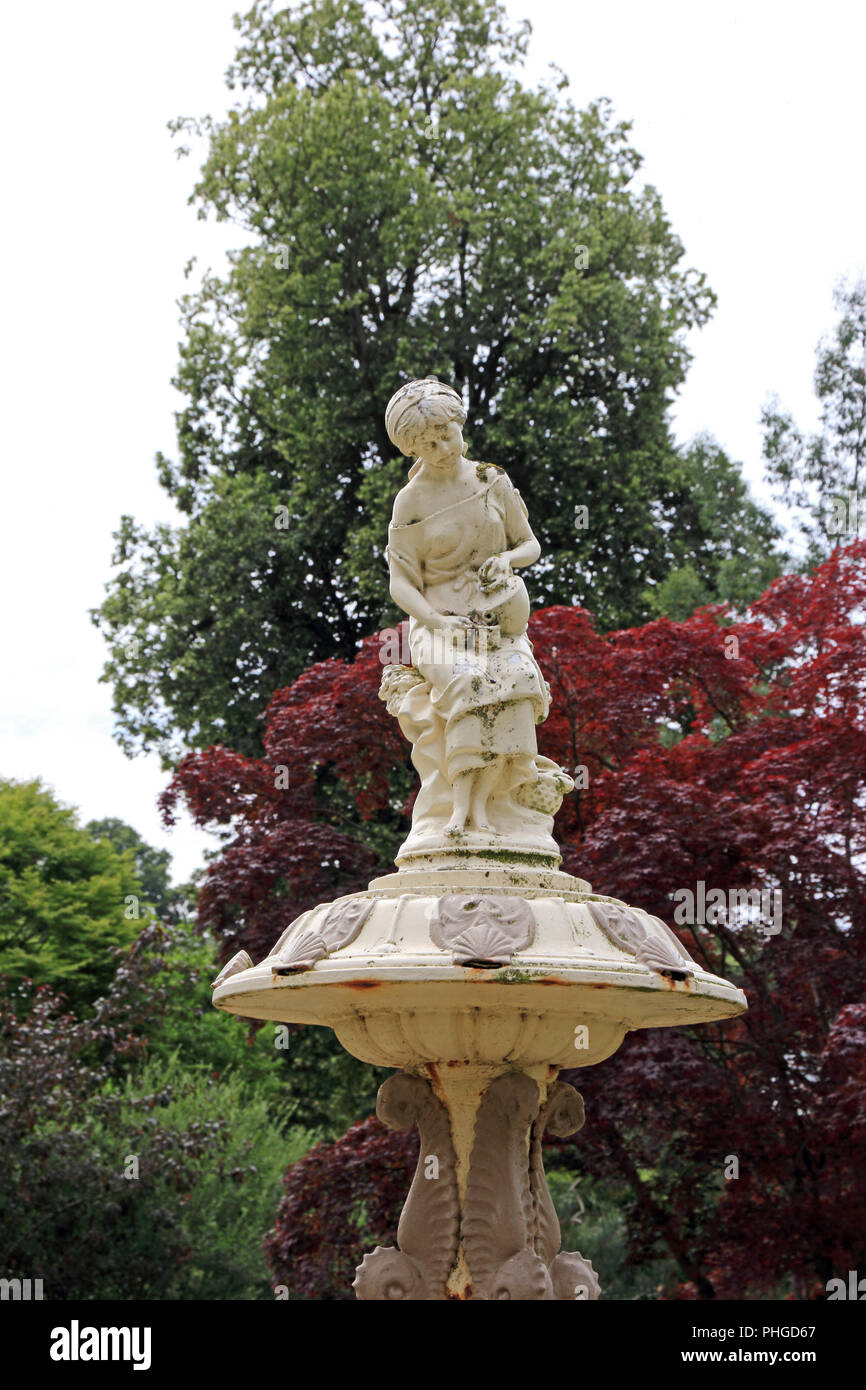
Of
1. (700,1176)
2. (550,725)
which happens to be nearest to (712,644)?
(550,725)

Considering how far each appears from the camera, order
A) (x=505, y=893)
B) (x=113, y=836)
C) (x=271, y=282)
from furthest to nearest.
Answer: (x=113, y=836) < (x=271, y=282) < (x=505, y=893)

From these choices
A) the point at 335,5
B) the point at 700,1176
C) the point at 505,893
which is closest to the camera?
the point at 505,893

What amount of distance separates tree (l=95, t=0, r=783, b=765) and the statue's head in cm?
1097

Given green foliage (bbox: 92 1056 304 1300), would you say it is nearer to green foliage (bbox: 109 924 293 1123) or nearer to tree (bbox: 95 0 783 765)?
green foliage (bbox: 109 924 293 1123)

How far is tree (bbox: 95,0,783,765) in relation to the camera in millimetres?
18781

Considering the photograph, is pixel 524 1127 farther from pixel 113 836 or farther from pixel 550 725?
pixel 113 836

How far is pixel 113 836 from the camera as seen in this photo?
3919 centimetres

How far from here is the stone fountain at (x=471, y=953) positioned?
18.7 feet

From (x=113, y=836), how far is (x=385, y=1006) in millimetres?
34317

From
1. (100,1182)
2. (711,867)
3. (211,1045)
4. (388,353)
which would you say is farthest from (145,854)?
(711,867)

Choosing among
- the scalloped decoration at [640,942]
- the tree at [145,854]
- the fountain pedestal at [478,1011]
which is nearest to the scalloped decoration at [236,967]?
the fountain pedestal at [478,1011]

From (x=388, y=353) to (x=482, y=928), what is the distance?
48.7 ft

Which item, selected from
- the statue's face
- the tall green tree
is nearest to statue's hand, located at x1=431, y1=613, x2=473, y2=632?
the statue's face

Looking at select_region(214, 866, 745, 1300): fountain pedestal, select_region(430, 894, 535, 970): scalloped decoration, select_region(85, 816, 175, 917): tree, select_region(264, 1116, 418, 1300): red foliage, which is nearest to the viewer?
select_region(430, 894, 535, 970): scalloped decoration
